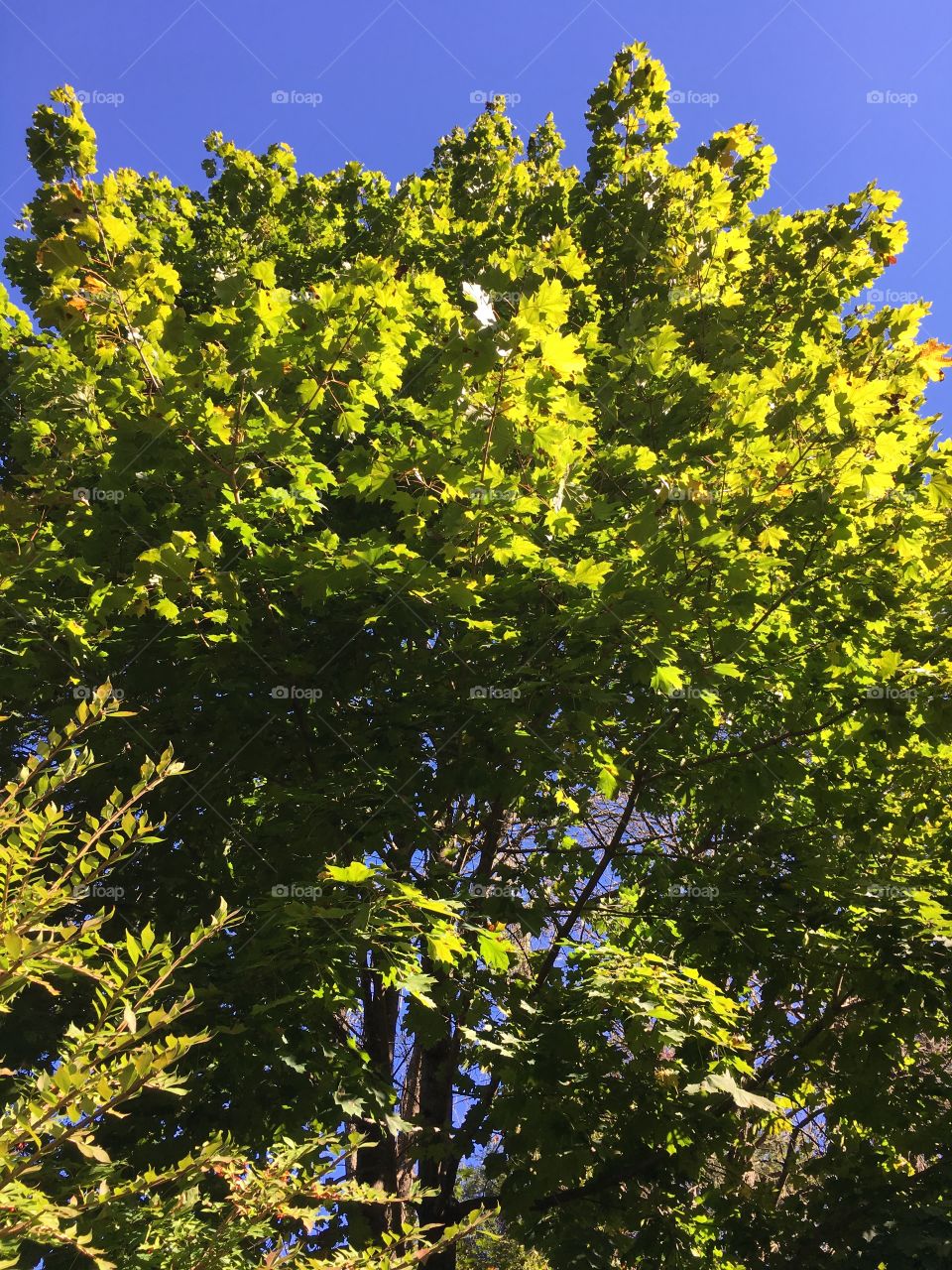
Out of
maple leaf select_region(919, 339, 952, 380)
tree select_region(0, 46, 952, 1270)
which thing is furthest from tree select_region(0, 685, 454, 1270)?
maple leaf select_region(919, 339, 952, 380)

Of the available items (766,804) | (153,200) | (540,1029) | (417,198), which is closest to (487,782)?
(540,1029)

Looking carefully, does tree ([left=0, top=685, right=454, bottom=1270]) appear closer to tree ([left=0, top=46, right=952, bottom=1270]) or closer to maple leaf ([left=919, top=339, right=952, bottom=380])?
tree ([left=0, top=46, right=952, bottom=1270])

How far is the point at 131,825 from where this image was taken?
7.27 ft

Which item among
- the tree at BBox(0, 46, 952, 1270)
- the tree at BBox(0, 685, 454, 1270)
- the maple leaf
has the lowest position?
the tree at BBox(0, 685, 454, 1270)

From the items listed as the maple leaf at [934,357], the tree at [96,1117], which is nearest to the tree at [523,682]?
the maple leaf at [934,357]

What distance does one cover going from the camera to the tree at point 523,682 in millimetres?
3902

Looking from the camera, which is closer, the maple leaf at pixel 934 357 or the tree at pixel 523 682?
the tree at pixel 523 682

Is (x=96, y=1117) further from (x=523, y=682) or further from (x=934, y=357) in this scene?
(x=934, y=357)

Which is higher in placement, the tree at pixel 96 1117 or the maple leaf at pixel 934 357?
the maple leaf at pixel 934 357

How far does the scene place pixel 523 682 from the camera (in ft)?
13.6

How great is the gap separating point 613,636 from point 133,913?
11.0 ft

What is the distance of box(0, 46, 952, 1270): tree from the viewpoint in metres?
3.90

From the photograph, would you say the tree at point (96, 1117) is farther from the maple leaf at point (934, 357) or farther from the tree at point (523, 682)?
the maple leaf at point (934, 357)

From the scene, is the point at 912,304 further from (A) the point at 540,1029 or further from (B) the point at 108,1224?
(B) the point at 108,1224
